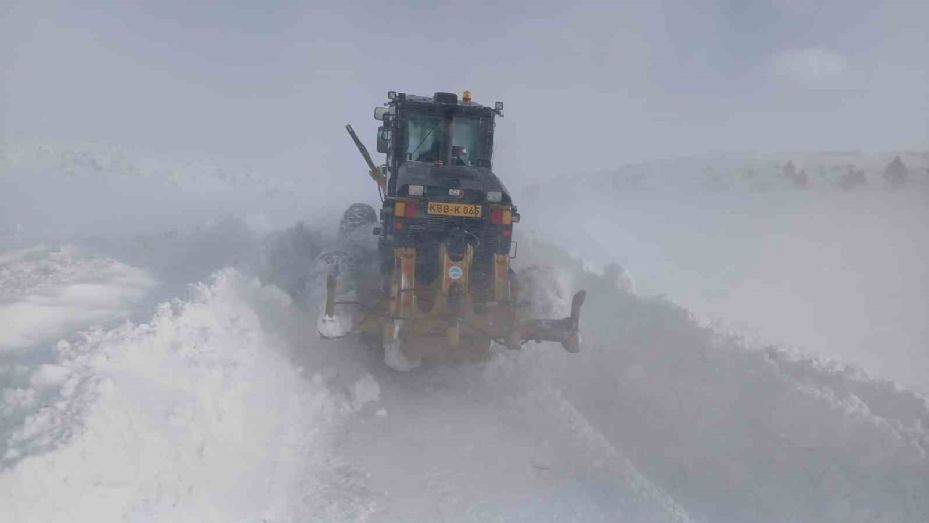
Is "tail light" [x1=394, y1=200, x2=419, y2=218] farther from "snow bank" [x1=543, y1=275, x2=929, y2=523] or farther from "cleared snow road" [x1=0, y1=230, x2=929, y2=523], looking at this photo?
"snow bank" [x1=543, y1=275, x2=929, y2=523]

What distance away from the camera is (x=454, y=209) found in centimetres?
631

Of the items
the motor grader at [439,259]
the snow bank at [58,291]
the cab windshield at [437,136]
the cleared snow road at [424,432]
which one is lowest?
the cleared snow road at [424,432]

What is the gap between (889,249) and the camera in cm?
→ 1775

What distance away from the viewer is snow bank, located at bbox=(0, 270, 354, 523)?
3.24 m

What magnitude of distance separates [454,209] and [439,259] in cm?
62

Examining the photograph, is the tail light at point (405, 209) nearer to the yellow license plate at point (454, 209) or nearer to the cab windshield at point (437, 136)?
the yellow license plate at point (454, 209)

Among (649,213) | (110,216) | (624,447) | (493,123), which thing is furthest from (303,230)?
(649,213)

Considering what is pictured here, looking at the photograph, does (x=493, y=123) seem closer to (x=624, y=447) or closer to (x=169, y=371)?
(x=624, y=447)

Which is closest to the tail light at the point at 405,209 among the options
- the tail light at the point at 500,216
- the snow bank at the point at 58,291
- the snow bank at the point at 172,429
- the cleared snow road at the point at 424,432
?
the tail light at the point at 500,216

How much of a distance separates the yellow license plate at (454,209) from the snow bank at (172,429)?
2.24 metres

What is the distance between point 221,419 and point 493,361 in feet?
10.8

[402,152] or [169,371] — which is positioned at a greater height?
[402,152]

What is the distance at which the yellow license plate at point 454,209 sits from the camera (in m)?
6.26

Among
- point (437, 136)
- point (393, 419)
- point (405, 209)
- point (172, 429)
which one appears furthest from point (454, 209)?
point (172, 429)
